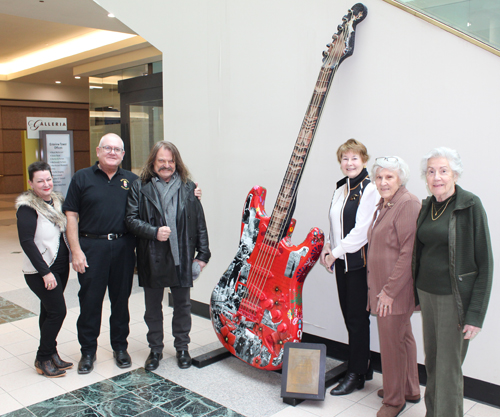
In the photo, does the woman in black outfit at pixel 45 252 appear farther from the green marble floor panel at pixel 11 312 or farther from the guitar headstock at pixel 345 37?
the guitar headstock at pixel 345 37

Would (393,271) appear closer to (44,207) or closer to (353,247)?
(353,247)

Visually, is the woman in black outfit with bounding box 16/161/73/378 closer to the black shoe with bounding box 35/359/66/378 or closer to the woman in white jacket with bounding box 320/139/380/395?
the black shoe with bounding box 35/359/66/378

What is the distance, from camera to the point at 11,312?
4316 mm

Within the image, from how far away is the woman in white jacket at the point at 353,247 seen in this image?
259 cm

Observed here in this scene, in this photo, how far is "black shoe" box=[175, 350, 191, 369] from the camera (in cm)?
312

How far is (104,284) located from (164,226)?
0.58 meters

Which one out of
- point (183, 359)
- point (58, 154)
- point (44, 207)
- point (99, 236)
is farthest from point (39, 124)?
point (183, 359)

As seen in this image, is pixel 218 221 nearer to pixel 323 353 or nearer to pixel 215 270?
pixel 215 270

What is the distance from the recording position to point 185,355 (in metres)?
3.15

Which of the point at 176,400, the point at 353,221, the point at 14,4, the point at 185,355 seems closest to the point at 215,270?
the point at 185,355

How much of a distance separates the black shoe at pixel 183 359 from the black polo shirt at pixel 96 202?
91 cm

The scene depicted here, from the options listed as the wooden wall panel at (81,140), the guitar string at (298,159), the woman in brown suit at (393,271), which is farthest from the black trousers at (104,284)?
the wooden wall panel at (81,140)

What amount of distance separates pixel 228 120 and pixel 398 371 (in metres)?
2.32

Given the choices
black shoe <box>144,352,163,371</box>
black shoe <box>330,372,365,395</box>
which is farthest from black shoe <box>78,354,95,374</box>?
black shoe <box>330,372,365,395</box>
